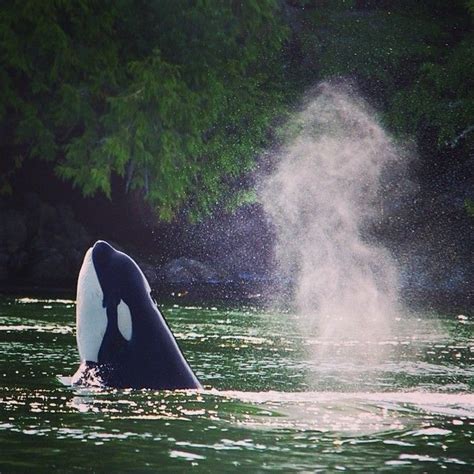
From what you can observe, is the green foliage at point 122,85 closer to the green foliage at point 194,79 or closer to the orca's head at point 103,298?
the green foliage at point 194,79

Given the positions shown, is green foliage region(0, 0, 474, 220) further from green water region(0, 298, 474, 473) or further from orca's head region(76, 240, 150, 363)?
orca's head region(76, 240, 150, 363)

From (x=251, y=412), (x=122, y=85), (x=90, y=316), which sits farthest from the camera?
(x=122, y=85)

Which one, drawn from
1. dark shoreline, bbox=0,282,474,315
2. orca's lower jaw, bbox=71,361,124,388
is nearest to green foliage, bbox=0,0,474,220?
dark shoreline, bbox=0,282,474,315

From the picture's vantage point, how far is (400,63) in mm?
51531

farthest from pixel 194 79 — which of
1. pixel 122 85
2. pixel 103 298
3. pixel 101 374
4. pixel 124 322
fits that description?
pixel 124 322

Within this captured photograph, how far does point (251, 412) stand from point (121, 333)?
64.0 inches

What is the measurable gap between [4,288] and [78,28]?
10091 millimetres

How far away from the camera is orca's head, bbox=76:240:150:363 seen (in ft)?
46.6

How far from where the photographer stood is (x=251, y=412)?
14.1m

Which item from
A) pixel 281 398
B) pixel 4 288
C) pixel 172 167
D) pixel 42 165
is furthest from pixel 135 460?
pixel 42 165

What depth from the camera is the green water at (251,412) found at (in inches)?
440

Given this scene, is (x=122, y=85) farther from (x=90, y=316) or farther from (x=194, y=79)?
(x=90, y=316)

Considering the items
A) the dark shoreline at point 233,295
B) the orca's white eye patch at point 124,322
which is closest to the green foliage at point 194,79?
the dark shoreline at point 233,295

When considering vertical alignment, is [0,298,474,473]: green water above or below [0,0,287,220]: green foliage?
below
